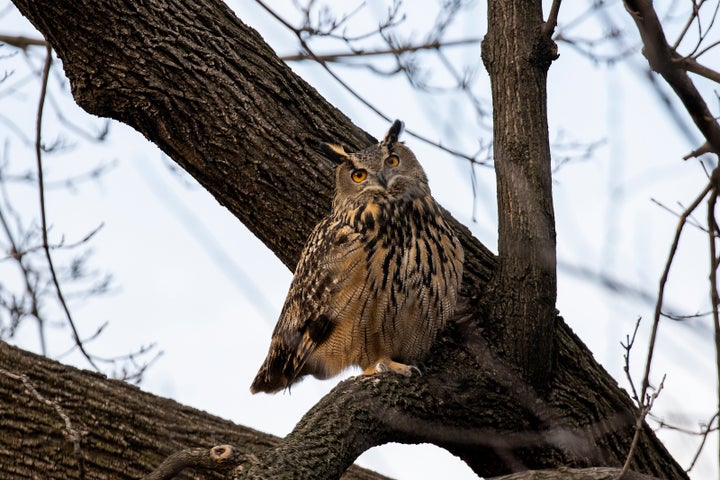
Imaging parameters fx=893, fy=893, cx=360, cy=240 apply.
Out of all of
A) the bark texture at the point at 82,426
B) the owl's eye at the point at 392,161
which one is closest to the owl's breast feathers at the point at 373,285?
the owl's eye at the point at 392,161

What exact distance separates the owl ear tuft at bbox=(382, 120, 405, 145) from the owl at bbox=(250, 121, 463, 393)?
4.5 inches

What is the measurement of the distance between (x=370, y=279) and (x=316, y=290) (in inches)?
9.3

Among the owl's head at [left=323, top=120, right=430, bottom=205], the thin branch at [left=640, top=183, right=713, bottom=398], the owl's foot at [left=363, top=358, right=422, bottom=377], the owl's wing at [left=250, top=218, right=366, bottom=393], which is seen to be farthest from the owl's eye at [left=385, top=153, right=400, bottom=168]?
the thin branch at [left=640, top=183, right=713, bottom=398]

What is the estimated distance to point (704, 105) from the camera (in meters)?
1.86

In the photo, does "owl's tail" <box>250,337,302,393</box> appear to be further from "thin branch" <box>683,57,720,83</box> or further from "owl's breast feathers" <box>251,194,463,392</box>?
"thin branch" <box>683,57,720,83</box>

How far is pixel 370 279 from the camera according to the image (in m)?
3.17

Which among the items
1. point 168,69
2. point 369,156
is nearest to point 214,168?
point 168,69

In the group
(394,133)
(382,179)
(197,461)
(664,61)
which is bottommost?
(197,461)

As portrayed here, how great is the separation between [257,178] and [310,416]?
3.06 feet

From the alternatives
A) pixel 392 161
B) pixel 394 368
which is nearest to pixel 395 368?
pixel 394 368

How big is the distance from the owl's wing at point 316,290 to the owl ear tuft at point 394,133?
1.72ft

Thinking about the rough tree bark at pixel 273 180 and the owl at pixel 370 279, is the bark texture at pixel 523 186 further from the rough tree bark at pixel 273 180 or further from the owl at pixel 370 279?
the owl at pixel 370 279

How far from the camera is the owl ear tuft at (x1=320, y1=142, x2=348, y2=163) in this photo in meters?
3.26

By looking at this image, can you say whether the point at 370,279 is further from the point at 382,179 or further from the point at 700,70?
the point at 700,70
